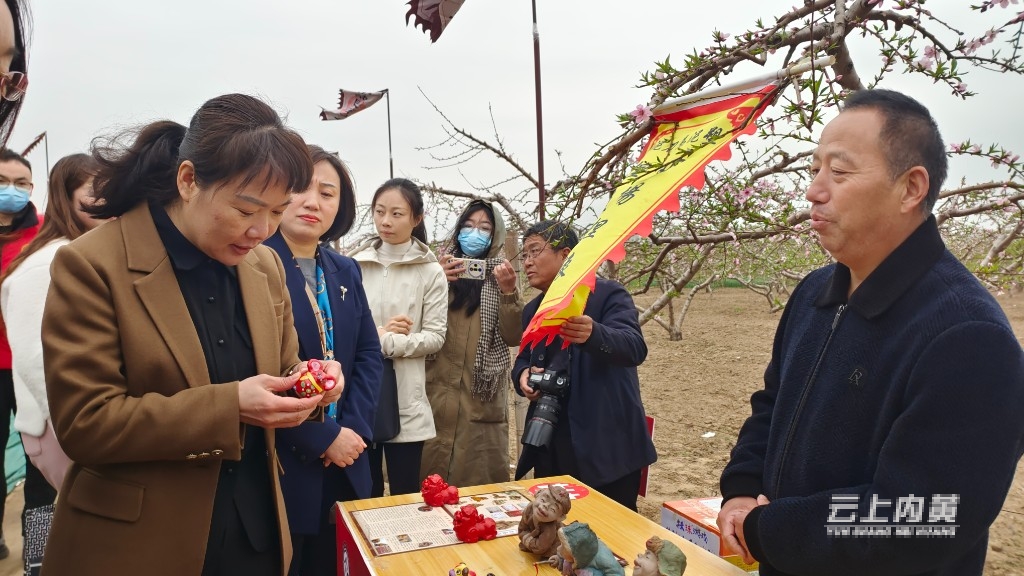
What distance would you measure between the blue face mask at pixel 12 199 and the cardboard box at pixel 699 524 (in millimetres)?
3377

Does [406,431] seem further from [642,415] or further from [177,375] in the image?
[177,375]

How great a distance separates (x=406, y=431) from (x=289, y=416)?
5.02 ft

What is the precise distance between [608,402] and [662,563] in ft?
4.32

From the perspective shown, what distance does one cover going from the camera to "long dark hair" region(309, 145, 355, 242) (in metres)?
2.61

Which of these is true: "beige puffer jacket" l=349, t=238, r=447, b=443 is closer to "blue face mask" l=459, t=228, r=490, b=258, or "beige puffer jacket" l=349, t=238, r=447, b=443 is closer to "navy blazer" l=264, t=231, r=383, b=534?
"blue face mask" l=459, t=228, r=490, b=258

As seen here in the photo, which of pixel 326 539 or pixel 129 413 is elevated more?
pixel 129 413

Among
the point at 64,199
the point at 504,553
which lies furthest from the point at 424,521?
the point at 64,199

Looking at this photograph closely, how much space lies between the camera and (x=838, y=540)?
1.22m

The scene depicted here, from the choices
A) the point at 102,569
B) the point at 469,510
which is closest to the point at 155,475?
the point at 102,569

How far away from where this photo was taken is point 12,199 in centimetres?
319

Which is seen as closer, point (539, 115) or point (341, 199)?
point (341, 199)

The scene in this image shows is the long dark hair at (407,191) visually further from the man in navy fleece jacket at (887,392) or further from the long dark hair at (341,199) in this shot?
the man in navy fleece jacket at (887,392)

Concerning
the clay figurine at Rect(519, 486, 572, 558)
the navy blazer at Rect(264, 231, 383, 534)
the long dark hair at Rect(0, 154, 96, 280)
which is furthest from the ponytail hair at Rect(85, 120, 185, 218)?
the clay figurine at Rect(519, 486, 572, 558)

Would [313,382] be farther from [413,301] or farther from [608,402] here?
[413,301]
